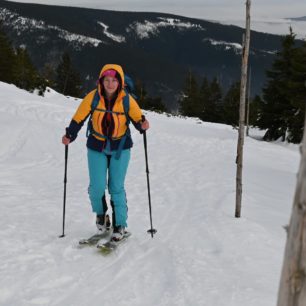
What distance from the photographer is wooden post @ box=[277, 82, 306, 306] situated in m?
2.10

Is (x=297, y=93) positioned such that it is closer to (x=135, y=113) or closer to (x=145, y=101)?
(x=135, y=113)

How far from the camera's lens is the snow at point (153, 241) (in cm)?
476

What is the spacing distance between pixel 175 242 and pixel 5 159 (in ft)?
28.8

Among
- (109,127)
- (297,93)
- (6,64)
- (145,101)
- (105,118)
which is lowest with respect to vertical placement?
(145,101)

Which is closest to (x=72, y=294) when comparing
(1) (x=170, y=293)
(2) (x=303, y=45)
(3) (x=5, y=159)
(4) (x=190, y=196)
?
(1) (x=170, y=293)

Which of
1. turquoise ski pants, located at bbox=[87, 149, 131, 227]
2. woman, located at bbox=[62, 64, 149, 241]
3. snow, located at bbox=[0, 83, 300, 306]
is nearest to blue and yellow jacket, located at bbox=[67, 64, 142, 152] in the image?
woman, located at bbox=[62, 64, 149, 241]

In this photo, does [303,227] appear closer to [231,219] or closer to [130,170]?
[231,219]

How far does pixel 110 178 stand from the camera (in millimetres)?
6031

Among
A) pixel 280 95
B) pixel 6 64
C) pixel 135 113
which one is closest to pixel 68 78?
pixel 6 64

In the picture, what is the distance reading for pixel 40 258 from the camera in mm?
5617

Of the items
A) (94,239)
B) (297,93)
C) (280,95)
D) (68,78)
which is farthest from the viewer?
(68,78)

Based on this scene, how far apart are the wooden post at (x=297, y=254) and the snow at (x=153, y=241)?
2.38 metres

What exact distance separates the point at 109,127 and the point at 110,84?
0.56 metres

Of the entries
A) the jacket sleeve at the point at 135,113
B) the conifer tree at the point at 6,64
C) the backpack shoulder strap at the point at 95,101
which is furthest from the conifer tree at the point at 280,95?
the conifer tree at the point at 6,64
